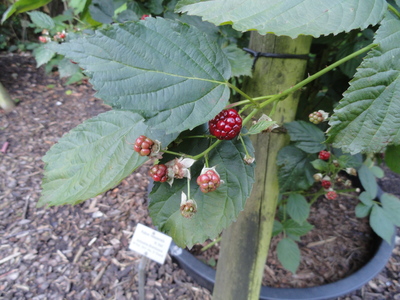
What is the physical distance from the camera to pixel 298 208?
978 mm

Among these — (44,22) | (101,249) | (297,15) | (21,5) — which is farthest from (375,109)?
(44,22)

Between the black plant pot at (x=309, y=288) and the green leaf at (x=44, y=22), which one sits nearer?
the black plant pot at (x=309, y=288)

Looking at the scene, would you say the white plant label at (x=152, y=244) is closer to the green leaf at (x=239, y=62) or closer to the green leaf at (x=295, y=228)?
the green leaf at (x=295, y=228)

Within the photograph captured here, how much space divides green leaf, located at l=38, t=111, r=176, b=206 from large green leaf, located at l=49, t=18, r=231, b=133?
0.19 ft

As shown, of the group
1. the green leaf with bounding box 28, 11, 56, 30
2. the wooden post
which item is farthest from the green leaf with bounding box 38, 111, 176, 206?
the green leaf with bounding box 28, 11, 56, 30

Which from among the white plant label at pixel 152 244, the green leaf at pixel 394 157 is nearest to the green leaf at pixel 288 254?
the white plant label at pixel 152 244

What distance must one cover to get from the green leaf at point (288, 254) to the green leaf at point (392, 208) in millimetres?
343

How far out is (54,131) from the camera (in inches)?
80.6

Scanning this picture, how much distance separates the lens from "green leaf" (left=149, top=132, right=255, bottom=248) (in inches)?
14.3

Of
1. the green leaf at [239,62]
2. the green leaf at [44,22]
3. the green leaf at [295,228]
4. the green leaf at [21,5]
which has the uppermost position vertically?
the green leaf at [21,5]

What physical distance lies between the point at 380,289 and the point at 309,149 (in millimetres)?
871

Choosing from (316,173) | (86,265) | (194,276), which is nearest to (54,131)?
(86,265)

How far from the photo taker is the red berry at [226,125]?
337 mm

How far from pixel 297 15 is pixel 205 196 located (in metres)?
0.24
